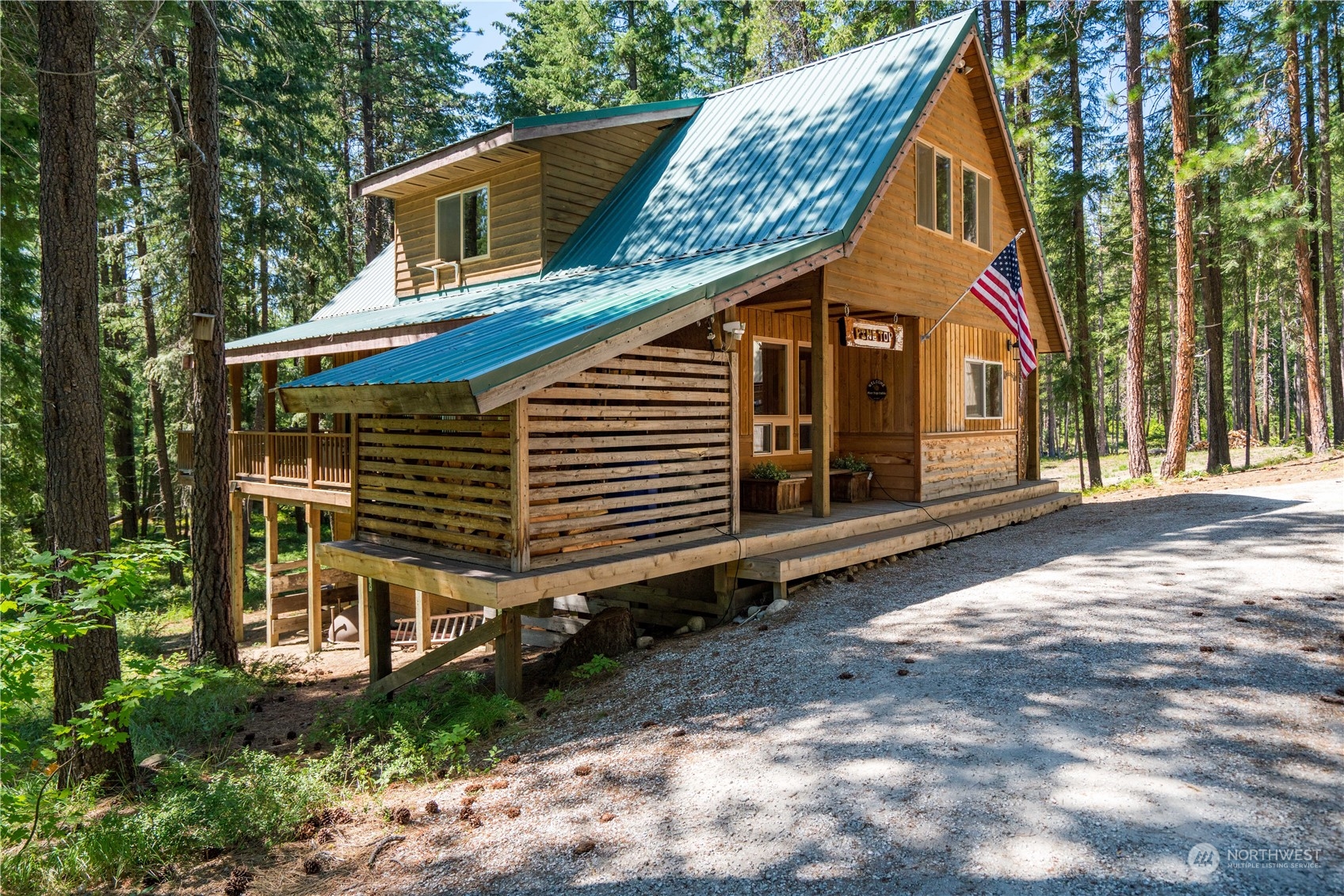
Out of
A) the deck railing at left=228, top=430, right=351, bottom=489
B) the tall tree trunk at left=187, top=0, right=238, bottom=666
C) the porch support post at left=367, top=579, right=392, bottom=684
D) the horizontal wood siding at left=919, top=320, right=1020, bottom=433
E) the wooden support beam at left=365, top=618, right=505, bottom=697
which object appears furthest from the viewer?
the deck railing at left=228, top=430, right=351, bottom=489

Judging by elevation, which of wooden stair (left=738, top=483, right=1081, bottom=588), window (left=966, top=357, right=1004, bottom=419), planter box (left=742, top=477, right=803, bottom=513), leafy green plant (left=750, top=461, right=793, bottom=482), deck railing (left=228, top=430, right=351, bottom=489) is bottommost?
wooden stair (left=738, top=483, right=1081, bottom=588)

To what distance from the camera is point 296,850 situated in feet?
14.4

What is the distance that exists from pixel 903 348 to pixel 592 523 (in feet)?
22.6

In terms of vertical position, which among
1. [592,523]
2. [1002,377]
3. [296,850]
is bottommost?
[296,850]

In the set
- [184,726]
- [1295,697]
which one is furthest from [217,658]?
[1295,697]

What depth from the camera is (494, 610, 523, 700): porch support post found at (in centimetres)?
698

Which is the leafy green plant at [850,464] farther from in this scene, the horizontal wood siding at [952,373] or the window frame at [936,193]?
the window frame at [936,193]

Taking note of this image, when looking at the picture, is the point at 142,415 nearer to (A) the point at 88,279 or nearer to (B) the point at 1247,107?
(A) the point at 88,279

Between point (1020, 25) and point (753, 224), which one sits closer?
point (753, 224)

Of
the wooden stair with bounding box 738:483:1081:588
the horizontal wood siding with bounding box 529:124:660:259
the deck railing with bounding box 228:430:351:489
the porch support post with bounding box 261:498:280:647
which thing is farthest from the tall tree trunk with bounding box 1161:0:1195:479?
the porch support post with bounding box 261:498:280:647

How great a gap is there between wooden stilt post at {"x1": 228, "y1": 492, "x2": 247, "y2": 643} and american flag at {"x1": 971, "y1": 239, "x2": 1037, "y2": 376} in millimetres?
10940

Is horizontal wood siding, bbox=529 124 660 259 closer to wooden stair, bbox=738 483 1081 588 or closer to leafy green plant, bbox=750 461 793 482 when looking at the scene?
leafy green plant, bbox=750 461 793 482

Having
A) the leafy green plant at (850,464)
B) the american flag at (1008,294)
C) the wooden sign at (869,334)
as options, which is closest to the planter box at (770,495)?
the leafy green plant at (850,464)

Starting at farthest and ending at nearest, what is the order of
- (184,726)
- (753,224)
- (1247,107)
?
(1247,107)
(753,224)
(184,726)
